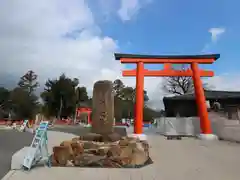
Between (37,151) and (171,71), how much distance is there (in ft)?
39.9

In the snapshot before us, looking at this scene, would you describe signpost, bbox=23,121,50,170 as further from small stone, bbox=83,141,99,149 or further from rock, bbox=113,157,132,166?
rock, bbox=113,157,132,166

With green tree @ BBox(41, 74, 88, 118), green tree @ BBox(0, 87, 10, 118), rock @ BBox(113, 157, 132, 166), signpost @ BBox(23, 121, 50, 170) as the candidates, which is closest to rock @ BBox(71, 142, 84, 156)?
signpost @ BBox(23, 121, 50, 170)

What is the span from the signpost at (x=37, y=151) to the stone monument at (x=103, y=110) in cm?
212

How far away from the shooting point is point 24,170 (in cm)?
630

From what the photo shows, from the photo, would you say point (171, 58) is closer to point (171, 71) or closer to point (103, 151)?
point (171, 71)

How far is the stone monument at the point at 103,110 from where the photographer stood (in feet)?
29.1

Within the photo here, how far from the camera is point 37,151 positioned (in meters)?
6.84

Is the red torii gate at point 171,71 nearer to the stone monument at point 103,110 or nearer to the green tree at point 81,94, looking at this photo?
the stone monument at point 103,110

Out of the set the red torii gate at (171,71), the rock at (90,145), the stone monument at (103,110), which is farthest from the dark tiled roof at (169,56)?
the rock at (90,145)

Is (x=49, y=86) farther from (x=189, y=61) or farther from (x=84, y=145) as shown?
(x=84, y=145)

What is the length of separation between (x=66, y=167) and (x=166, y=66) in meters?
12.0

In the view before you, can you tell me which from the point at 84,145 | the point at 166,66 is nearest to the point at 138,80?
the point at 166,66

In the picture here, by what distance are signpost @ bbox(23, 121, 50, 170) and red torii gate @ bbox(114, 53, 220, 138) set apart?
362 inches

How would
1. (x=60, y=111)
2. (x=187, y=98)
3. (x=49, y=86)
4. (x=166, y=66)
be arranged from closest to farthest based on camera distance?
1. (x=166, y=66)
2. (x=187, y=98)
3. (x=60, y=111)
4. (x=49, y=86)
